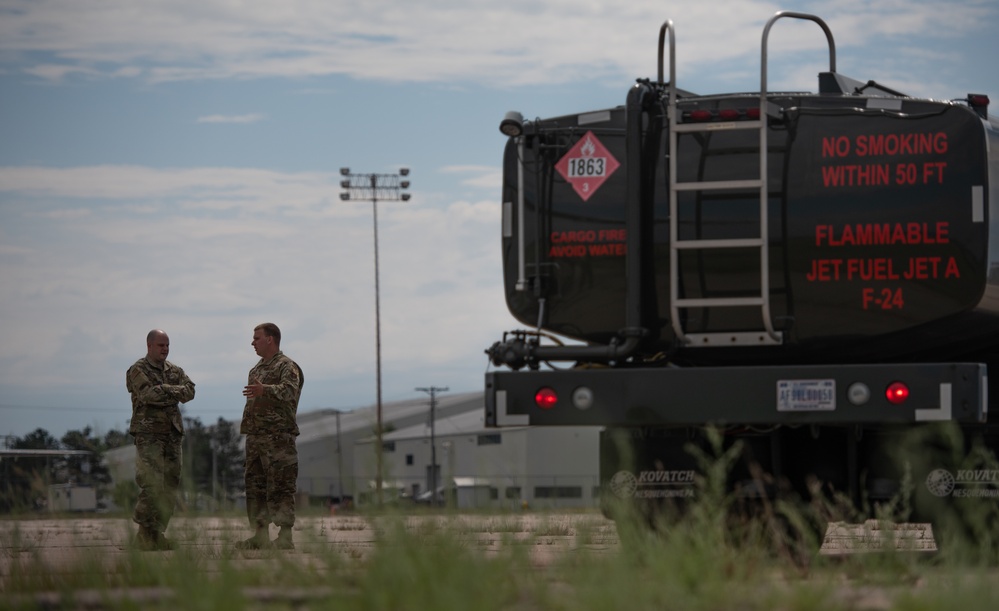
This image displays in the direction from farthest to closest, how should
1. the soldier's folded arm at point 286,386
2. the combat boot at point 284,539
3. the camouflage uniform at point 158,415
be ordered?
the camouflage uniform at point 158,415
the soldier's folded arm at point 286,386
the combat boot at point 284,539

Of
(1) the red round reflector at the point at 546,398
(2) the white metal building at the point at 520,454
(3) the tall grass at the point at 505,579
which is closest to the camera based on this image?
(3) the tall grass at the point at 505,579

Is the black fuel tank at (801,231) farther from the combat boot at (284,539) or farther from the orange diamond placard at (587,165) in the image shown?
the combat boot at (284,539)

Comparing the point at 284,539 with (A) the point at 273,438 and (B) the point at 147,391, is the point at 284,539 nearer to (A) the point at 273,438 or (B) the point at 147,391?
(A) the point at 273,438

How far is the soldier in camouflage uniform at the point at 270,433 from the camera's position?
1141 centimetres

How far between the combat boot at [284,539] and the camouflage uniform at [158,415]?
112 centimetres

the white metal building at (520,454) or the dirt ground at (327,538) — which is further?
the white metal building at (520,454)

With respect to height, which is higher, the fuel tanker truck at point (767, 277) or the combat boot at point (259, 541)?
the fuel tanker truck at point (767, 277)

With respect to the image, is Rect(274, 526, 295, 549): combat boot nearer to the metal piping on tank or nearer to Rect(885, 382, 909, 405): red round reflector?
the metal piping on tank

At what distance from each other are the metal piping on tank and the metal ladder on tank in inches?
8.3

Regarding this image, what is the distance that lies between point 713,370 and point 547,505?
1.51 metres

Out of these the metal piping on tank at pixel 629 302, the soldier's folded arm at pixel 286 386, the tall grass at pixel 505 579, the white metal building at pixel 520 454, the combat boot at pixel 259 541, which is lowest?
the white metal building at pixel 520 454

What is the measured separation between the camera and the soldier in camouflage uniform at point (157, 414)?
11.6 m

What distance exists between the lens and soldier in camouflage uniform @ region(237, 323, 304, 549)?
11414mm

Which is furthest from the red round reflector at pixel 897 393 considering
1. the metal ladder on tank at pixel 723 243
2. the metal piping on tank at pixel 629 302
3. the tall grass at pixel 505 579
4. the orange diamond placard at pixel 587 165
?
the orange diamond placard at pixel 587 165
